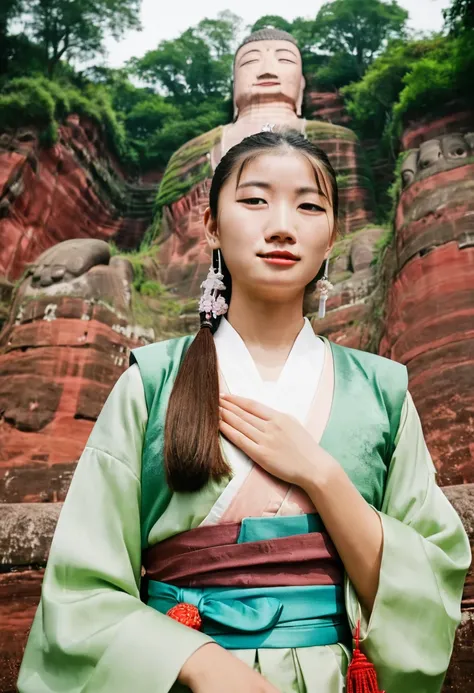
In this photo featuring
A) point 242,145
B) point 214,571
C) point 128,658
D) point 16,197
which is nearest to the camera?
point 128,658

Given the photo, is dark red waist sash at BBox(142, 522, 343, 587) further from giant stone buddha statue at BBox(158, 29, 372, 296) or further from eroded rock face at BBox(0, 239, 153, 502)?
giant stone buddha statue at BBox(158, 29, 372, 296)

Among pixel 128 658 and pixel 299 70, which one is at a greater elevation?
pixel 299 70

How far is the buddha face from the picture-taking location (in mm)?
8977

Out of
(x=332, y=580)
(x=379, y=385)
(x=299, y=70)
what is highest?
(x=299, y=70)

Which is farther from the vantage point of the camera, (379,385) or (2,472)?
(2,472)

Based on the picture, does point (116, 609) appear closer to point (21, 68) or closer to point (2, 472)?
point (2, 472)

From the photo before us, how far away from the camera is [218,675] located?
131cm

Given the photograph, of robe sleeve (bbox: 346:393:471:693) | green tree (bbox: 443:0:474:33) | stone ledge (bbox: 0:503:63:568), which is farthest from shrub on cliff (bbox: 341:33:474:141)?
robe sleeve (bbox: 346:393:471:693)

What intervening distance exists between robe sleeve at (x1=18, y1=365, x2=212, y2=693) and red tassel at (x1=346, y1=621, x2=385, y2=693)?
0.29 m

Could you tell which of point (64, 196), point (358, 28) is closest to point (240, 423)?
point (64, 196)

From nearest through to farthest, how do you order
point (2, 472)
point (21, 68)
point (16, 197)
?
point (2, 472) → point (16, 197) → point (21, 68)

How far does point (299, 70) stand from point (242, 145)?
7869 mm

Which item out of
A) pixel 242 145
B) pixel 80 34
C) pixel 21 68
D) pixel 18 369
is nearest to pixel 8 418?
pixel 18 369

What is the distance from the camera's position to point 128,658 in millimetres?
1354
